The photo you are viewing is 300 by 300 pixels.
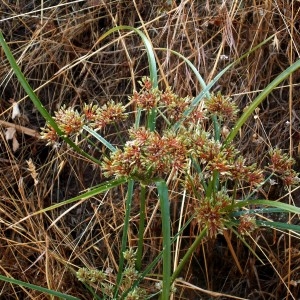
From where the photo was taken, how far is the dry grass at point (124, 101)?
1447 mm

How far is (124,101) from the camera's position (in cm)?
167

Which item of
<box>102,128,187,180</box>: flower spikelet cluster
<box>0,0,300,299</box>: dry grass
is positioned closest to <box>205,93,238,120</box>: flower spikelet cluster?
<box>102,128,187,180</box>: flower spikelet cluster

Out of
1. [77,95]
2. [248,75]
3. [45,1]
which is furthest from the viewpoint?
[45,1]

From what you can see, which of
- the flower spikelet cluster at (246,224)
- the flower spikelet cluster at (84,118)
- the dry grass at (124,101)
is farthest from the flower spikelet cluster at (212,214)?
the dry grass at (124,101)

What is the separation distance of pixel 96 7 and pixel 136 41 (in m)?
0.18

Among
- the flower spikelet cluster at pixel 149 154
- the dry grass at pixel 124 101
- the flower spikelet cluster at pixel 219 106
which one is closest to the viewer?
the flower spikelet cluster at pixel 149 154

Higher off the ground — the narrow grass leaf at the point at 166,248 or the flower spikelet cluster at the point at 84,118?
the flower spikelet cluster at the point at 84,118

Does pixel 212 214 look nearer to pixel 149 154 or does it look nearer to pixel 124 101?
pixel 149 154

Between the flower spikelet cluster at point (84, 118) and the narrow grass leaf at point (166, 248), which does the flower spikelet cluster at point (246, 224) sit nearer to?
the narrow grass leaf at point (166, 248)

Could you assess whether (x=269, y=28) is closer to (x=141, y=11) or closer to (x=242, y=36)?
(x=242, y=36)

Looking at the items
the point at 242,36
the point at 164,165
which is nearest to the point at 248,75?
the point at 242,36

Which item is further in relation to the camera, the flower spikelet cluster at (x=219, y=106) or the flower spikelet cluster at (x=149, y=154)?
the flower spikelet cluster at (x=219, y=106)

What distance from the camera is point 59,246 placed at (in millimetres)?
1540

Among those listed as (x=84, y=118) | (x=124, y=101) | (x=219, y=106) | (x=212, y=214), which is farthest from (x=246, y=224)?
(x=124, y=101)
